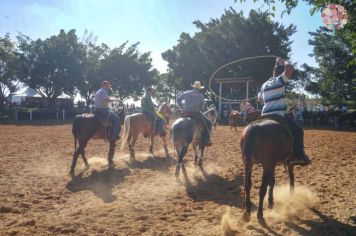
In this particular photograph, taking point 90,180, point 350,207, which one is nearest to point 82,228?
point 90,180

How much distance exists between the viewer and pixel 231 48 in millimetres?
44125

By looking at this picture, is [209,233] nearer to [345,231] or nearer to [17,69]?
[345,231]

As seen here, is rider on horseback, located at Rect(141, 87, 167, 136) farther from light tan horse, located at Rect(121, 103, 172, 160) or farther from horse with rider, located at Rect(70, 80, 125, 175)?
horse with rider, located at Rect(70, 80, 125, 175)

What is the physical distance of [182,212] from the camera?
20.5 ft

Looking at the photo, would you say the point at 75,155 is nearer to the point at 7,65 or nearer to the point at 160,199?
the point at 160,199

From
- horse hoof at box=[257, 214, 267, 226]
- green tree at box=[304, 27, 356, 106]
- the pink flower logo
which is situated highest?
green tree at box=[304, 27, 356, 106]

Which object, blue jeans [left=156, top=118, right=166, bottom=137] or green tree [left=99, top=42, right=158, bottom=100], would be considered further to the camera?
green tree [left=99, top=42, right=158, bottom=100]

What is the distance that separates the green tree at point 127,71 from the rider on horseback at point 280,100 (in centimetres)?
4797

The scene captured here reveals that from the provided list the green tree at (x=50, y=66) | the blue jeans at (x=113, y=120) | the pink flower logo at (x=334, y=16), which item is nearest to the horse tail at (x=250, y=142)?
the pink flower logo at (x=334, y=16)

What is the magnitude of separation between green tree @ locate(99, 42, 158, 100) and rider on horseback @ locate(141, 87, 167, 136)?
1626 inches

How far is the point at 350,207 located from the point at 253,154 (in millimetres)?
2082

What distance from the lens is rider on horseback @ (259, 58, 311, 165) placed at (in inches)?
251

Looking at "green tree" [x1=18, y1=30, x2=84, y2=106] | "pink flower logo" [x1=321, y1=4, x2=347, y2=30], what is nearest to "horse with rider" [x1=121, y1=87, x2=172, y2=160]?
"pink flower logo" [x1=321, y1=4, x2=347, y2=30]

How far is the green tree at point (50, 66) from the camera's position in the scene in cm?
4794
